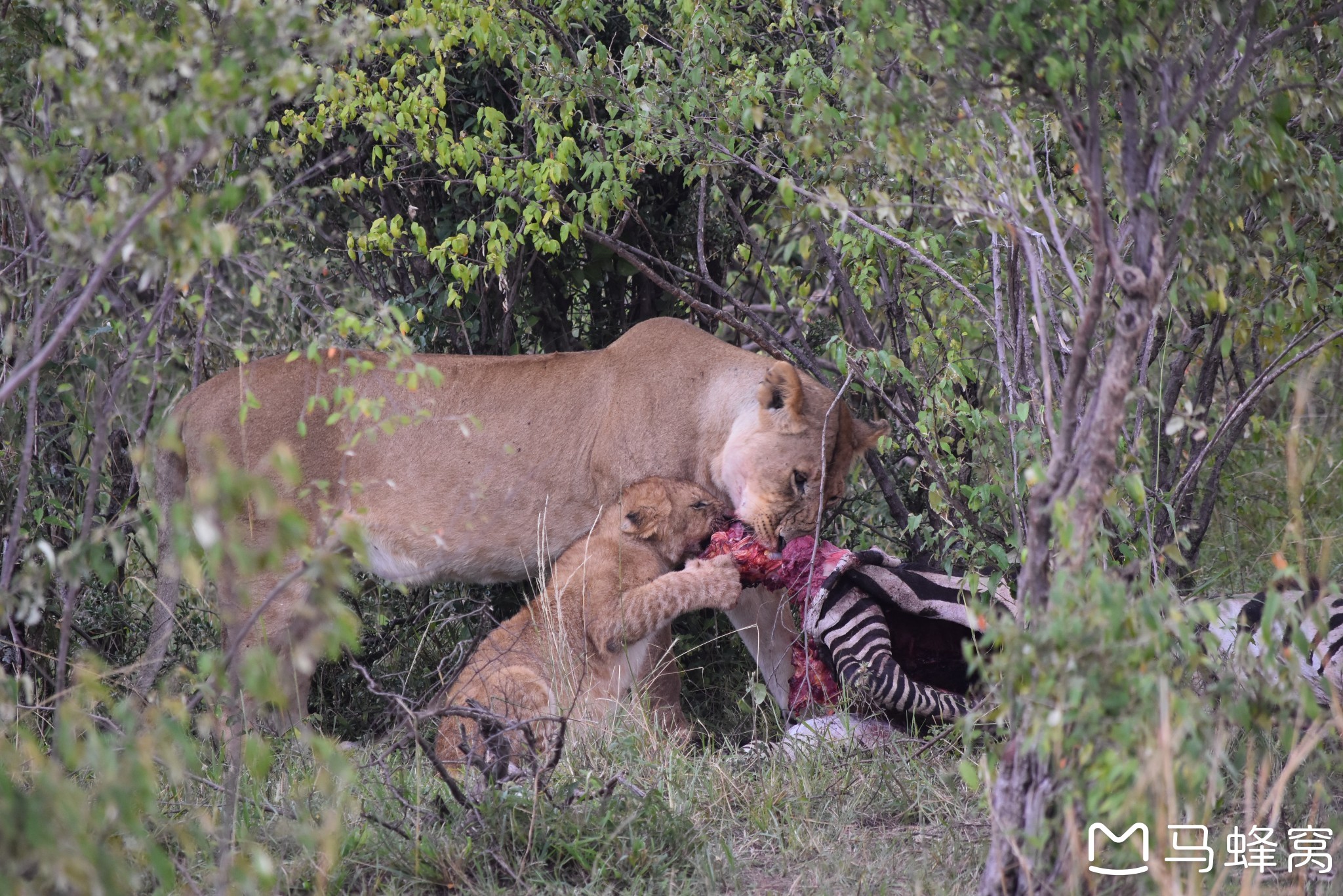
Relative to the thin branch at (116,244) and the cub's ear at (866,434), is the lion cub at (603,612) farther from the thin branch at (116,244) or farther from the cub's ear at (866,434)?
the thin branch at (116,244)

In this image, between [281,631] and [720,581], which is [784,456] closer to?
[720,581]

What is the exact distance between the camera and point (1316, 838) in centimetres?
335

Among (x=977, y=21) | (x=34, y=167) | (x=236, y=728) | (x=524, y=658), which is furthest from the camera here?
(x=524, y=658)

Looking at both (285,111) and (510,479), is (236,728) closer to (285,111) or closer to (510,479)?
(510,479)

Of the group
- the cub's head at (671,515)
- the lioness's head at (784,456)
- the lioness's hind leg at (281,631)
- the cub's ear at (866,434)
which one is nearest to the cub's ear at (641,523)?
the cub's head at (671,515)

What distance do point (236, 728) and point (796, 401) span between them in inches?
90.2

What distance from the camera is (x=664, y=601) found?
4.62m

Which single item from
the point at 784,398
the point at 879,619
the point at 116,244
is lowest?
the point at 879,619

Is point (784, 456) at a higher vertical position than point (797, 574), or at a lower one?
higher

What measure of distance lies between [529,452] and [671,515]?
0.61 metres

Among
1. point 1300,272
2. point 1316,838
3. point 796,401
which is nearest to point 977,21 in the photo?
point 1300,272

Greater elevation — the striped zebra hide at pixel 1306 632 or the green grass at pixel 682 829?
the striped zebra hide at pixel 1306 632

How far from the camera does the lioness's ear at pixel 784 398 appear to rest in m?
4.82

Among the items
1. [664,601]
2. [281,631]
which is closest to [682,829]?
[664,601]
